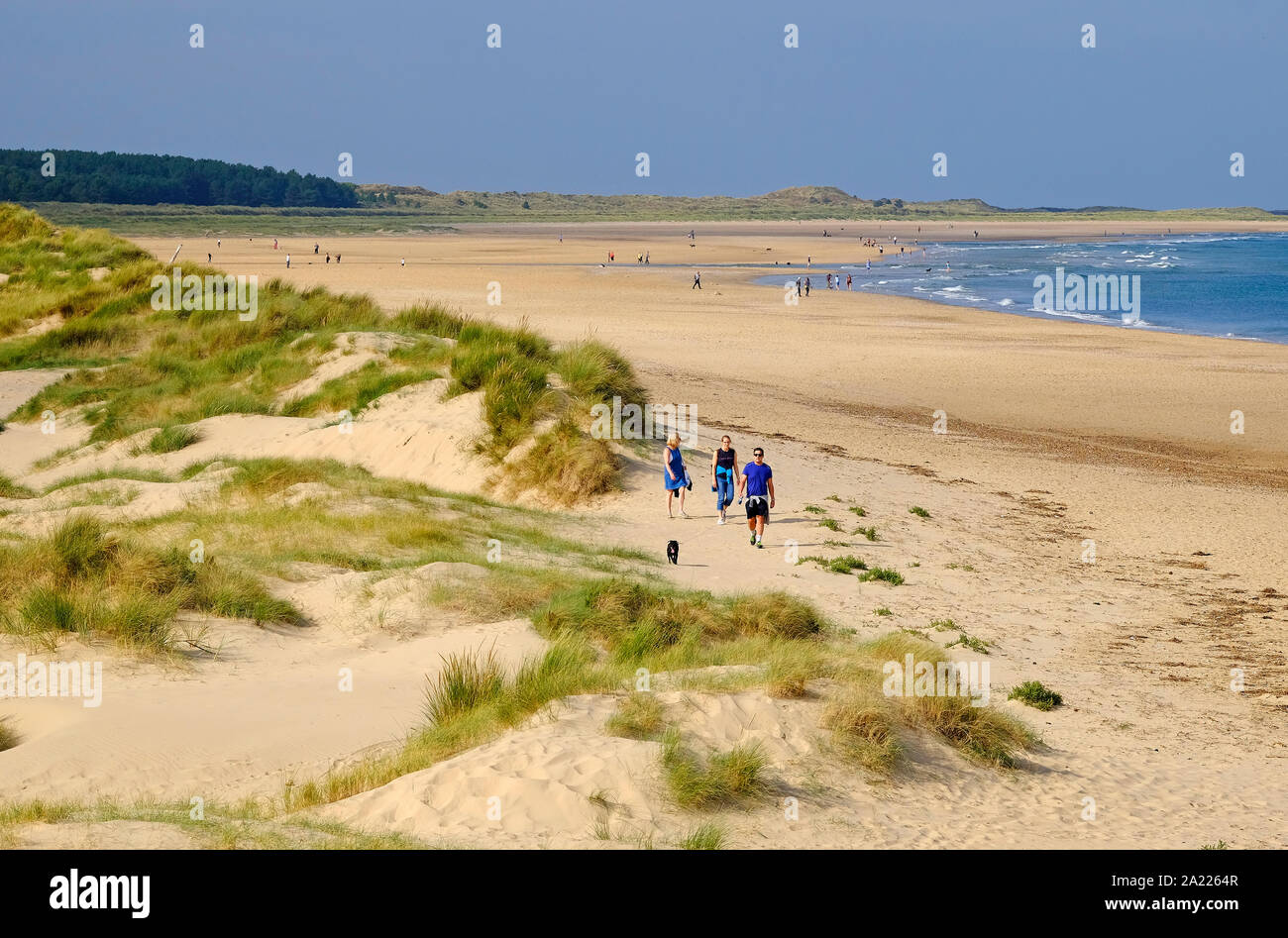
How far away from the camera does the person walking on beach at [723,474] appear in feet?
49.8

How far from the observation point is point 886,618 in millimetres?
11930

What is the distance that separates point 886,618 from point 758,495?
10.1 ft

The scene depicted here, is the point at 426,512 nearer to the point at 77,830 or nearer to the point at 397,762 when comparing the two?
the point at 397,762

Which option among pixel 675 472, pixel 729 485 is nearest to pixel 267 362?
pixel 675 472

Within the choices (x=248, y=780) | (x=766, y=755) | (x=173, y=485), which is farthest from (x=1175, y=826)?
(x=173, y=485)

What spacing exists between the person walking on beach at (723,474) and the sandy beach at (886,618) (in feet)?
1.37

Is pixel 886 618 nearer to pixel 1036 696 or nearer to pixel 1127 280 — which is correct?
pixel 1036 696

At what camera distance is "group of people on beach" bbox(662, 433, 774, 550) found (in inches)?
569

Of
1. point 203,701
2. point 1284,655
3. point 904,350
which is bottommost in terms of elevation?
point 1284,655

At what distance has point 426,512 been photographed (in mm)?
14070

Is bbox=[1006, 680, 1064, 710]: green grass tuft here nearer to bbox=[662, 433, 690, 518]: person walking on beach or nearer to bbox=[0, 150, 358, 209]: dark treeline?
bbox=[662, 433, 690, 518]: person walking on beach

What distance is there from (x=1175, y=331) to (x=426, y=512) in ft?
117

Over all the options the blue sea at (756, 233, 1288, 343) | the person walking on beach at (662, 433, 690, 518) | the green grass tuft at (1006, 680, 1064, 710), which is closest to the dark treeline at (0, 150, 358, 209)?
the blue sea at (756, 233, 1288, 343)
